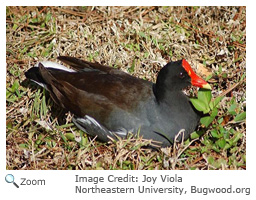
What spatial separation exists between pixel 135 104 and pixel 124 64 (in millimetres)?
827

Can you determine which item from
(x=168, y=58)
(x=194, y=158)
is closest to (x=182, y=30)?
(x=168, y=58)

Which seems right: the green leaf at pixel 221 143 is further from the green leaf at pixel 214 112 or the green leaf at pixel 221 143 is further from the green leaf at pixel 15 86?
the green leaf at pixel 15 86

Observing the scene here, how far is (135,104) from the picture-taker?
10.2 ft

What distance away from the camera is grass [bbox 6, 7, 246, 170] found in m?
3.04

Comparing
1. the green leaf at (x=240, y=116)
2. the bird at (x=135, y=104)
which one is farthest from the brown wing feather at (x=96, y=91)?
the green leaf at (x=240, y=116)

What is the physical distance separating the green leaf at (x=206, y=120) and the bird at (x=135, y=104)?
0.29ft

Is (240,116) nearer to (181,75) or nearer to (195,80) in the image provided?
(195,80)

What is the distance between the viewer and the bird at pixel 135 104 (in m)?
3.06

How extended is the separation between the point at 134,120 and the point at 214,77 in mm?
1009
